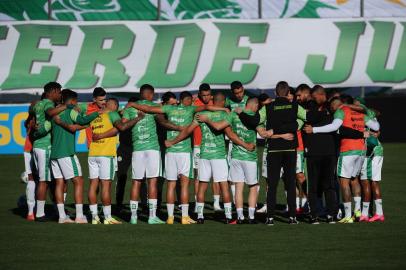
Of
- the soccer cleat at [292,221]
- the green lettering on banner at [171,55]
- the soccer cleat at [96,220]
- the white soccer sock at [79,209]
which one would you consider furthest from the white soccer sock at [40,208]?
the green lettering on banner at [171,55]

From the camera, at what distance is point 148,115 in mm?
17297

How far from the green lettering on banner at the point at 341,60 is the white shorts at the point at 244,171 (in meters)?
18.7

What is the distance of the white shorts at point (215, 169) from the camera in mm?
17375

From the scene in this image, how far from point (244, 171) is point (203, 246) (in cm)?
304

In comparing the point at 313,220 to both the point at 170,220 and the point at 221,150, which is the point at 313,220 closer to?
the point at 221,150

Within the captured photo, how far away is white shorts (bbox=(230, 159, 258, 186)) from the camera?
1725cm

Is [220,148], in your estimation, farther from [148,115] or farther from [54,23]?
[54,23]

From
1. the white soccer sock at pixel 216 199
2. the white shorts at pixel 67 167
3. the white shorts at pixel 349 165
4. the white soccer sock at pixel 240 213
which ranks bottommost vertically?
the white soccer sock at pixel 216 199

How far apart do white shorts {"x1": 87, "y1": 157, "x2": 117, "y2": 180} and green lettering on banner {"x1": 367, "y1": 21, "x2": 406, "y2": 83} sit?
20562 millimetres

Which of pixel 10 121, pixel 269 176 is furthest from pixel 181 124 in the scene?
pixel 10 121

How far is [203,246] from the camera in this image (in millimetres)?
14523

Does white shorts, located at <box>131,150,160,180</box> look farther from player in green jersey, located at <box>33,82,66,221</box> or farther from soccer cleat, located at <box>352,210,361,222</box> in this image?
soccer cleat, located at <box>352,210,361,222</box>

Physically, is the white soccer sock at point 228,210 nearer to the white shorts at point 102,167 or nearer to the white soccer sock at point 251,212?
the white soccer sock at point 251,212

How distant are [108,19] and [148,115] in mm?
18113
